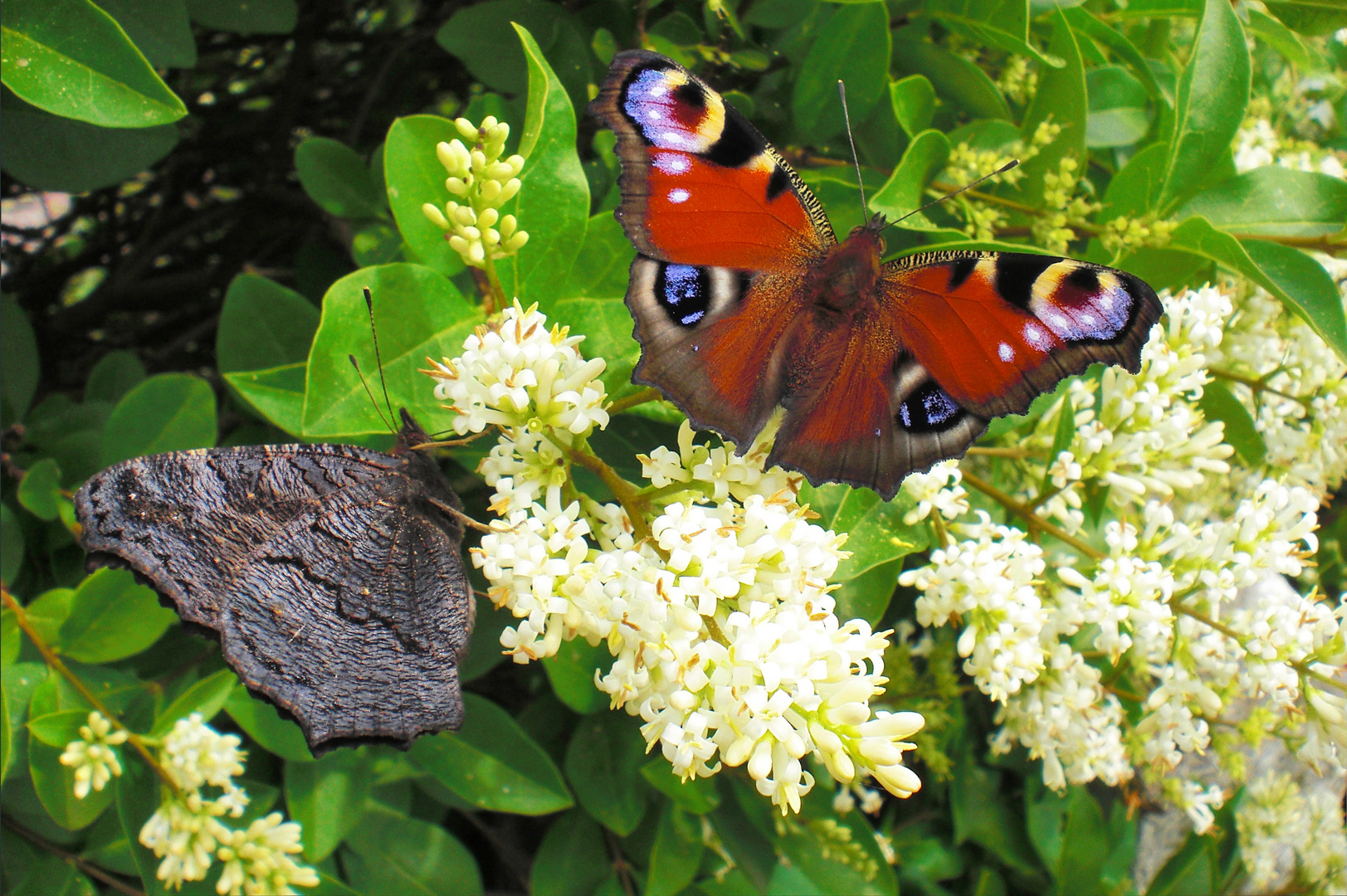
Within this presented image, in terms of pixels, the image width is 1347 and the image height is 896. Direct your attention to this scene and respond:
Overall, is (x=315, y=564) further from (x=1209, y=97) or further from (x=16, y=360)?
(x=1209, y=97)

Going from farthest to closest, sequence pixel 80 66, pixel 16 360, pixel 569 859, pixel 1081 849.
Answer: pixel 1081 849 < pixel 569 859 < pixel 16 360 < pixel 80 66

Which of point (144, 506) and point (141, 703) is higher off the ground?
point (144, 506)

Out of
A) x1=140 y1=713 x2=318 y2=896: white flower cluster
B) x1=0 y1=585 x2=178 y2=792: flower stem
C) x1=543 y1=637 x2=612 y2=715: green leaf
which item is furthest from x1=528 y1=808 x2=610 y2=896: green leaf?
x1=0 y1=585 x2=178 y2=792: flower stem

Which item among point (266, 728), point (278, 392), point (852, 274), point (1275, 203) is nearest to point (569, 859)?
point (266, 728)

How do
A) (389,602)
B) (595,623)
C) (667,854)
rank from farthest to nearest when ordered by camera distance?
(667,854) → (389,602) → (595,623)

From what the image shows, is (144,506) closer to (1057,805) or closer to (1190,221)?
(1190,221)

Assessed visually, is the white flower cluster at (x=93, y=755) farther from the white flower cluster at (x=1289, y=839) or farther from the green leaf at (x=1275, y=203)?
the white flower cluster at (x=1289, y=839)

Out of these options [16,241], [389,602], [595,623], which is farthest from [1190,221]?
[16,241]
